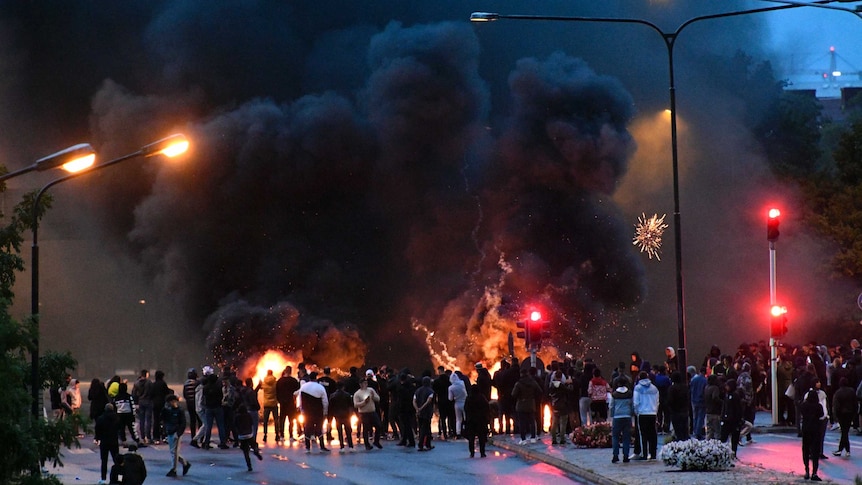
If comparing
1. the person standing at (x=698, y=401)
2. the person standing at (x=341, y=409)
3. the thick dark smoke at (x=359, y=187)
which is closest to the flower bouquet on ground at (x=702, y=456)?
the person standing at (x=698, y=401)

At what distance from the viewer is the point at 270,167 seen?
45.2m

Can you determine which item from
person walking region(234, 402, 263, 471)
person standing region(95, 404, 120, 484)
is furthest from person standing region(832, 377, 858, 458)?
person standing region(95, 404, 120, 484)

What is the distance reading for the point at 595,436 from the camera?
24.0m

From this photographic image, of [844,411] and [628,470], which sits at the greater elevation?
[844,411]

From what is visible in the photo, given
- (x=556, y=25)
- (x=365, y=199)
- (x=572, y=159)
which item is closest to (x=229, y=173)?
(x=365, y=199)

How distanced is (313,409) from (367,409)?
116 cm

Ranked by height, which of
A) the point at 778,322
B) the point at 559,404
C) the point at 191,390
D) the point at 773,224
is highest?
the point at 773,224

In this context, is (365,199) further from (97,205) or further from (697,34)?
(697,34)

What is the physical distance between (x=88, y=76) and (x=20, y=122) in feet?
13.9

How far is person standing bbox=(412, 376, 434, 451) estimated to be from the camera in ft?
81.1

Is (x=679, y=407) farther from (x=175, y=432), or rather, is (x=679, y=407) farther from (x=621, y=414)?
(x=175, y=432)

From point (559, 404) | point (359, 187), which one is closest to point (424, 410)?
point (559, 404)

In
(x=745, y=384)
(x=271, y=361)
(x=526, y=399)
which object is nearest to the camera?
(x=745, y=384)

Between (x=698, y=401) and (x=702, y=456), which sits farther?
(x=698, y=401)
